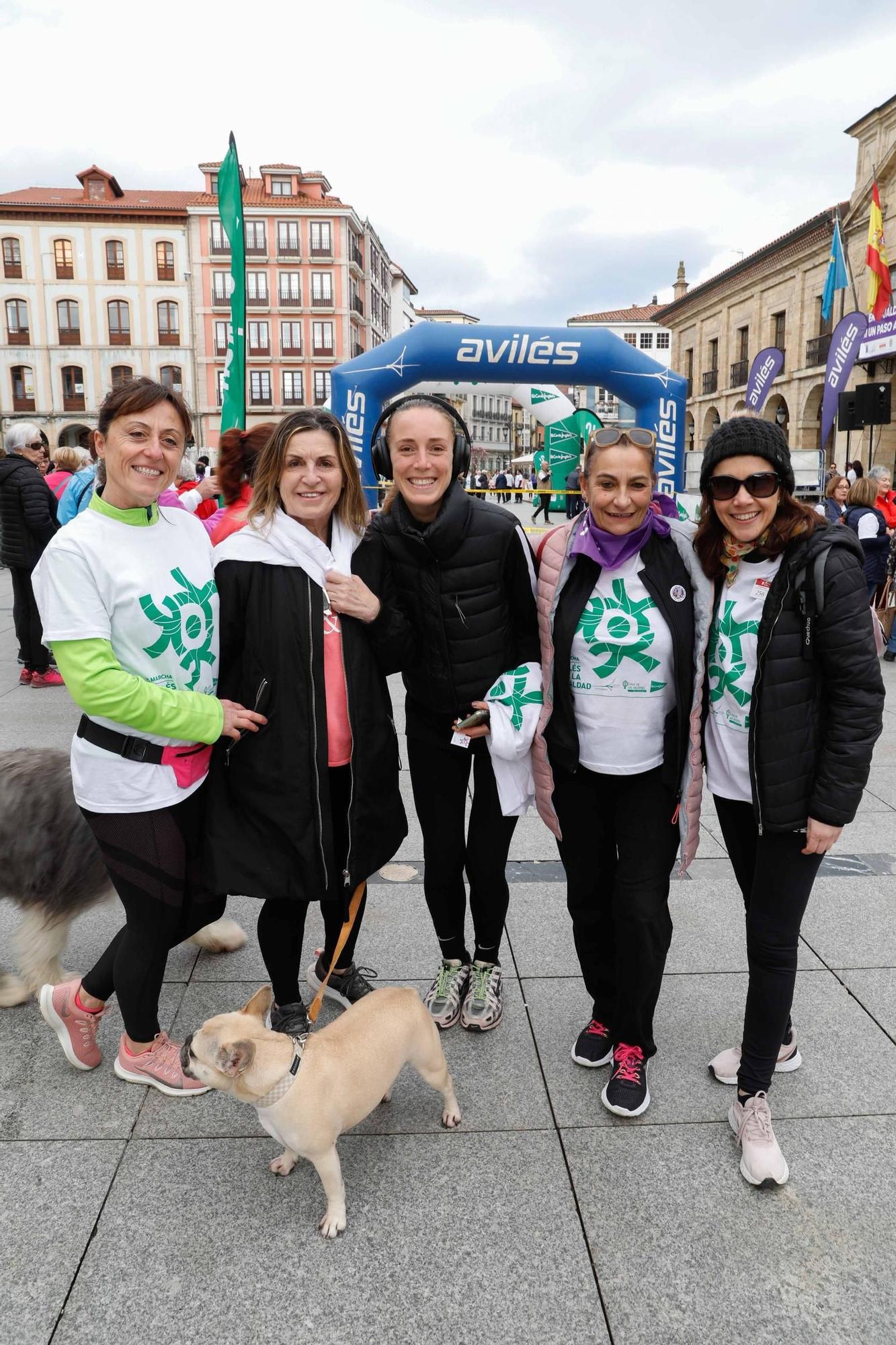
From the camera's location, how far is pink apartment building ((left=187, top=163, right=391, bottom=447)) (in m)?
51.2

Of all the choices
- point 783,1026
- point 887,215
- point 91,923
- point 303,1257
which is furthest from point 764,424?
point 887,215

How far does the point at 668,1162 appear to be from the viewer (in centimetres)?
227

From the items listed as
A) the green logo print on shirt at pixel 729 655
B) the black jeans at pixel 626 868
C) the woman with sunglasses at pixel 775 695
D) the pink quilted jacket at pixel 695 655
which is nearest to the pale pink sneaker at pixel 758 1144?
the woman with sunglasses at pixel 775 695

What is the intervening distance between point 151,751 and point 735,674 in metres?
1.57

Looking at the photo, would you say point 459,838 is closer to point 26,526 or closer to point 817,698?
point 817,698

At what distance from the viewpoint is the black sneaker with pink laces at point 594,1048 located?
267 cm

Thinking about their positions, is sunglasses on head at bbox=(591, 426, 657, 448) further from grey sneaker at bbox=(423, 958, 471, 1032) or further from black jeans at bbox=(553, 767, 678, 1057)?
grey sneaker at bbox=(423, 958, 471, 1032)

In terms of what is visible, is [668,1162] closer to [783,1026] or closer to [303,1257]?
[783,1026]

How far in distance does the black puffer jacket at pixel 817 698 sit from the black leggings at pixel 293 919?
1153 millimetres

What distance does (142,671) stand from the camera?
2219mm

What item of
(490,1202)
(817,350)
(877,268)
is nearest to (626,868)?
(490,1202)

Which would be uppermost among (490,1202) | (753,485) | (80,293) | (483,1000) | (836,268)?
(80,293)

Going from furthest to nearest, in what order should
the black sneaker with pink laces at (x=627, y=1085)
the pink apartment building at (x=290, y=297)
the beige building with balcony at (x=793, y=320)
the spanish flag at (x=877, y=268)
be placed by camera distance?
the pink apartment building at (x=290, y=297) → the beige building with balcony at (x=793, y=320) → the spanish flag at (x=877, y=268) → the black sneaker with pink laces at (x=627, y=1085)

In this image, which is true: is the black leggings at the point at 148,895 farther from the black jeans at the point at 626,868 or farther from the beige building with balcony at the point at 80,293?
the beige building with balcony at the point at 80,293
